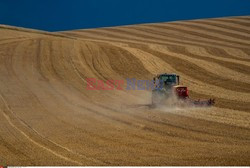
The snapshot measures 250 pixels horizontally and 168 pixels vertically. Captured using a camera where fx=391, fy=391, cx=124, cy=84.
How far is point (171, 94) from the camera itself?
19.3m

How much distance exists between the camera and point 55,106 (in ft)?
62.2

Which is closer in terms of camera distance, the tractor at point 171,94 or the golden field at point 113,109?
the golden field at point 113,109

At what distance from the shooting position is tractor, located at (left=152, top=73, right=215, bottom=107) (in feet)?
61.7

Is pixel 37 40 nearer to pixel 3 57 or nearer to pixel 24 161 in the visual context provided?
pixel 3 57

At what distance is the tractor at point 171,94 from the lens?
18.8 metres

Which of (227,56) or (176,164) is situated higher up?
(227,56)

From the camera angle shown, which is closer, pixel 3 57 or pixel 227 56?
pixel 3 57

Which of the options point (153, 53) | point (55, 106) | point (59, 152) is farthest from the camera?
point (153, 53)

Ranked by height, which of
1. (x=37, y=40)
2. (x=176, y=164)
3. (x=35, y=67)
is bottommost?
(x=176, y=164)

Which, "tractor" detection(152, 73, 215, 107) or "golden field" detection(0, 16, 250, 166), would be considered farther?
"tractor" detection(152, 73, 215, 107)

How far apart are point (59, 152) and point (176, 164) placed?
11.2 ft

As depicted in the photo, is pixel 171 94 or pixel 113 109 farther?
pixel 171 94

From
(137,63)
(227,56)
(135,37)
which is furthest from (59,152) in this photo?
(135,37)

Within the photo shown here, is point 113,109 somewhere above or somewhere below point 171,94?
below
